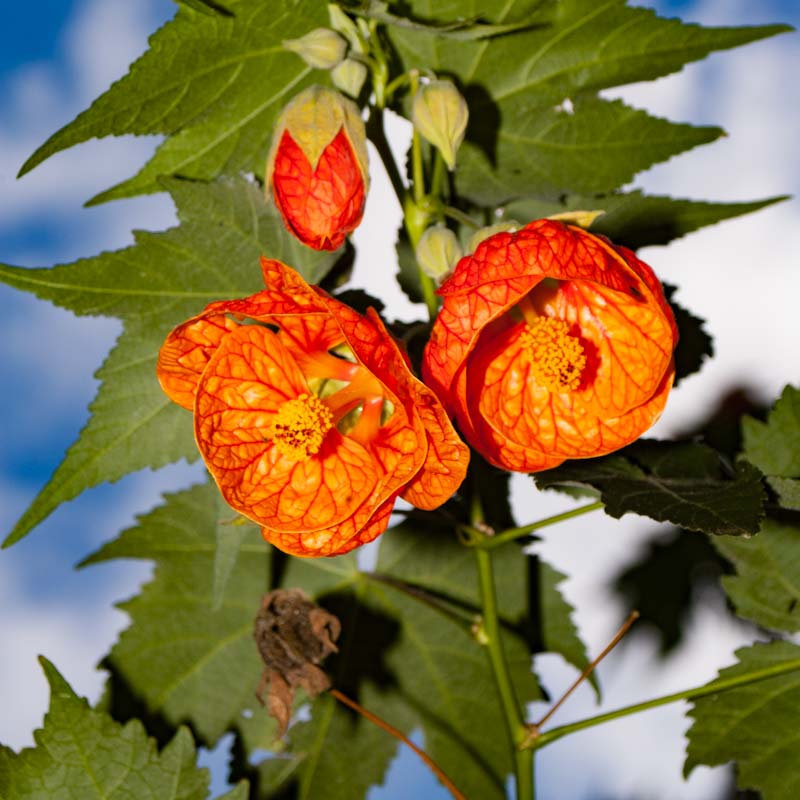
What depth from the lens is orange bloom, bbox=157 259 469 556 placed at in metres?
0.67

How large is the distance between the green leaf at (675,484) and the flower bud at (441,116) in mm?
231

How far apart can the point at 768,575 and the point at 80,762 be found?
539mm

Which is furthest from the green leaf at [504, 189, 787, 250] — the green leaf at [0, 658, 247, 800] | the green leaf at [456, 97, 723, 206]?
the green leaf at [0, 658, 247, 800]

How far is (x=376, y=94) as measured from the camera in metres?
0.82

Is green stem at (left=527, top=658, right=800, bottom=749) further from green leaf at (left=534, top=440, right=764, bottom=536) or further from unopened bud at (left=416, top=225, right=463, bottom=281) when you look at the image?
unopened bud at (left=416, top=225, right=463, bottom=281)

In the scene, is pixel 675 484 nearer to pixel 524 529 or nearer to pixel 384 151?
pixel 524 529

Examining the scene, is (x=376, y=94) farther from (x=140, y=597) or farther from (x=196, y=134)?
(x=140, y=597)

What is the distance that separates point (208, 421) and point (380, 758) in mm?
407

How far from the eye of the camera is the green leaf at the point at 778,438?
850 mm

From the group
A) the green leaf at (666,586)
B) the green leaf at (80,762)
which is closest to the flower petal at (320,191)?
the green leaf at (80,762)

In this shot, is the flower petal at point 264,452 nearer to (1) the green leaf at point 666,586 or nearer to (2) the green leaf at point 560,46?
(2) the green leaf at point 560,46

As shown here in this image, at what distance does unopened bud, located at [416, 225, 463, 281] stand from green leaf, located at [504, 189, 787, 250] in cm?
14

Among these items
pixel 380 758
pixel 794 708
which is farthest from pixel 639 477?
pixel 380 758

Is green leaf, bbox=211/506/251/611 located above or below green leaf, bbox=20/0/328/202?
below
